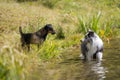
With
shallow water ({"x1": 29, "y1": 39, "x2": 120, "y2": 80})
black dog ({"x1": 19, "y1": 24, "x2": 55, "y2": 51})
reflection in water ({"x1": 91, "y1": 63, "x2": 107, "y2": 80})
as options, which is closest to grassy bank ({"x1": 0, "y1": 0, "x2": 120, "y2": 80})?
black dog ({"x1": 19, "y1": 24, "x2": 55, "y2": 51})

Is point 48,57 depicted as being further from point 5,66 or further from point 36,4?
point 36,4

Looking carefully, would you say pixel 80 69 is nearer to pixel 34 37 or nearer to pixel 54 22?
pixel 34 37

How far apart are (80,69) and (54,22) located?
30.5 feet

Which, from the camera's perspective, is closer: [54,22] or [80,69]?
[80,69]

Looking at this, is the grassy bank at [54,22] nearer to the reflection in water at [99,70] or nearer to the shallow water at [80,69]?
the shallow water at [80,69]

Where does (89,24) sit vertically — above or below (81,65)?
above

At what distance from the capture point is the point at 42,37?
16.2 metres

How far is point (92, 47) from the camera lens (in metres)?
14.6

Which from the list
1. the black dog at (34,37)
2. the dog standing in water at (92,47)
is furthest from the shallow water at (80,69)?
the black dog at (34,37)

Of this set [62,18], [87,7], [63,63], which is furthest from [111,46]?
[87,7]

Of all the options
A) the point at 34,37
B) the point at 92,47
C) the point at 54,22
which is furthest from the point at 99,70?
the point at 54,22

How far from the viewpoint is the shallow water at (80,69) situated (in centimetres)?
1157

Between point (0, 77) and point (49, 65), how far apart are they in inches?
216

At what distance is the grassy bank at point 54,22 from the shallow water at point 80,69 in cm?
39
